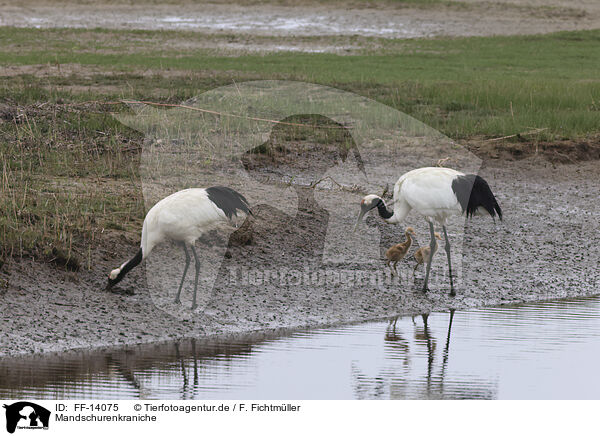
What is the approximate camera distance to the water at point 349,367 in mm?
6535

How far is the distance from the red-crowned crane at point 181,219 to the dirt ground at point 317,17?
2258 centimetres

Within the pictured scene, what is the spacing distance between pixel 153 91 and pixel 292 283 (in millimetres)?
9118

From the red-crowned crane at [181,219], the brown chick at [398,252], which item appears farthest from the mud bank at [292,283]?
the red-crowned crane at [181,219]

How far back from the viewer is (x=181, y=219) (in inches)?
318

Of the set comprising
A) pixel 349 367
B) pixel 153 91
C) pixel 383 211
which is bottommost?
pixel 349 367

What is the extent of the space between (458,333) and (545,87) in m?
11.6

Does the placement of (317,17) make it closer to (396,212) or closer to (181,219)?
(396,212)

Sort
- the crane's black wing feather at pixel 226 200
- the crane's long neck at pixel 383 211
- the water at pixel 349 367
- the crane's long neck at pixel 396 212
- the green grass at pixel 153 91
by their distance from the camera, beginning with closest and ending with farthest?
the water at pixel 349 367 → the crane's black wing feather at pixel 226 200 → the crane's long neck at pixel 396 212 → the crane's long neck at pixel 383 211 → the green grass at pixel 153 91

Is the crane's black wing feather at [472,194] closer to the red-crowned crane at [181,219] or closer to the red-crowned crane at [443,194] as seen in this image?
the red-crowned crane at [443,194]

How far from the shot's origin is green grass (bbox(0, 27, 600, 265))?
978cm

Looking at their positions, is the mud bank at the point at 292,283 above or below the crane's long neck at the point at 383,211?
below
